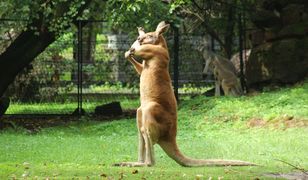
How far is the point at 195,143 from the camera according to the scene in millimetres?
14172

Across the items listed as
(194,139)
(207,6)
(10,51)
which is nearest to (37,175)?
(194,139)

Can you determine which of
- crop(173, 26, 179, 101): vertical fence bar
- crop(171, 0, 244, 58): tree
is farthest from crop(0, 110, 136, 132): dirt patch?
crop(171, 0, 244, 58): tree

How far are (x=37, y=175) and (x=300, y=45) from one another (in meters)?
13.9

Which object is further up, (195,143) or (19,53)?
(19,53)

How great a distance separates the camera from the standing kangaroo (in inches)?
377

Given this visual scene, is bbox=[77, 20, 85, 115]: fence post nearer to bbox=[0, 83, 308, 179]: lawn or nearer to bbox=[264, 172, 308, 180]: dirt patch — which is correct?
bbox=[0, 83, 308, 179]: lawn

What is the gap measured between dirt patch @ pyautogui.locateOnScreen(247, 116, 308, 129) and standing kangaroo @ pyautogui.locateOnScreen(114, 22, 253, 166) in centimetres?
596

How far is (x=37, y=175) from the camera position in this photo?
8.84 metres

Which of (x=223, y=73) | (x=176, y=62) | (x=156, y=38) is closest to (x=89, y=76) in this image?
(x=176, y=62)

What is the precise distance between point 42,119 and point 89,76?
12.9 feet

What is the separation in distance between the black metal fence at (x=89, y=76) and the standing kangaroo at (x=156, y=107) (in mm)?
12980

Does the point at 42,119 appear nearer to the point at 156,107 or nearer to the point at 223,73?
the point at 223,73

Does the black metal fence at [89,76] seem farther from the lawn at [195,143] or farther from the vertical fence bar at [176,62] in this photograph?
the lawn at [195,143]

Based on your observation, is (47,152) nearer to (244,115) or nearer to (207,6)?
(244,115)
